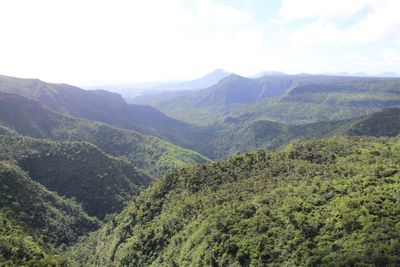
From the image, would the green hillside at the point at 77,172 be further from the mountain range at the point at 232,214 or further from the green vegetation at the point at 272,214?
the green vegetation at the point at 272,214

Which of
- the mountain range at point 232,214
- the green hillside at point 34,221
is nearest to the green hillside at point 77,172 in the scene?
the mountain range at point 232,214

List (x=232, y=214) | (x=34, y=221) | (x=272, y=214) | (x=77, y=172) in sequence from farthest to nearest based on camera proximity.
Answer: (x=77, y=172) → (x=34, y=221) → (x=232, y=214) → (x=272, y=214)

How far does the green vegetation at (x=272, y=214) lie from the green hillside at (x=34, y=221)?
936cm

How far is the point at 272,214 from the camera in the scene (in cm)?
6619

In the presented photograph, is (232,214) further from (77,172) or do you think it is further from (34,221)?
(77,172)

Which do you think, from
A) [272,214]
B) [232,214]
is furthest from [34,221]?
[272,214]

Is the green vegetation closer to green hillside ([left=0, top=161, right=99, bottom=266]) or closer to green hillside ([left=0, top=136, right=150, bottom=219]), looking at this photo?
green hillside ([left=0, top=161, right=99, bottom=266])

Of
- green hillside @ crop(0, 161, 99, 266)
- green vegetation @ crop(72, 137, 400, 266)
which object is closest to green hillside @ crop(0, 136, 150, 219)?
green hillside @ crop(0, 161, 99, 266)

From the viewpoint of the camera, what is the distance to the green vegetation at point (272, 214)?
5403 centimetres

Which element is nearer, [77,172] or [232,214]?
[232,214]

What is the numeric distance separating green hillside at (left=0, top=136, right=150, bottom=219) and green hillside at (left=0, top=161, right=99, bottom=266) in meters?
9.26

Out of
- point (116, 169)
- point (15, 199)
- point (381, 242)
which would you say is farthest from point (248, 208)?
point (116, 169)

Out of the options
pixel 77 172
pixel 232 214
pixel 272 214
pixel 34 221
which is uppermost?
pixel 272 214

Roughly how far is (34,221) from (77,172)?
44.7 meters
